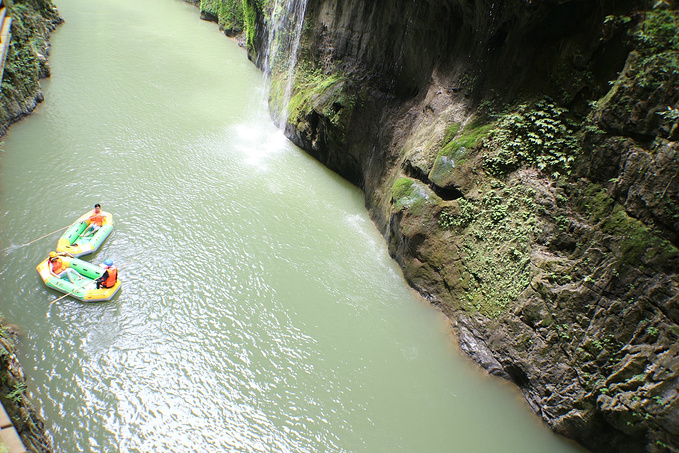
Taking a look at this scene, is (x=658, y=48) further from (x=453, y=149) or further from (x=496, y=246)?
(x=496, y=246)

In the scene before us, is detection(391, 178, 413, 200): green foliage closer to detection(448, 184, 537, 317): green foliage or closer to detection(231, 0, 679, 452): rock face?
detection(231, 0, 679, 452): rock face

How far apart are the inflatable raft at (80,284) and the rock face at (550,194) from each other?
6.94 meters

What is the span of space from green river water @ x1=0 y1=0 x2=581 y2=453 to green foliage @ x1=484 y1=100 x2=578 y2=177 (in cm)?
385

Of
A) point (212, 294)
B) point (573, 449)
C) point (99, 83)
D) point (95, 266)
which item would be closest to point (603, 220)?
point (573, 449)

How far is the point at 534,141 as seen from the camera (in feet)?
26.7

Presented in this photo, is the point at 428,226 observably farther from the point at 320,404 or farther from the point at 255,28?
the point at 255,28

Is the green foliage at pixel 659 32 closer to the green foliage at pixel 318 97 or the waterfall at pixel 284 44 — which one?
the green foliage at pixel 318 97

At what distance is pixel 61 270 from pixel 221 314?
11.7ft

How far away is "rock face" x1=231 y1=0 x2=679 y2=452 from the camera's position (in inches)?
246

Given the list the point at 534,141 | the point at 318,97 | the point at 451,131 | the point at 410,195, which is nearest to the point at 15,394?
the point at 410,195

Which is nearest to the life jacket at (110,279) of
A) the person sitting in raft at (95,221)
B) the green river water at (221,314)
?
the green river water at (221,314)

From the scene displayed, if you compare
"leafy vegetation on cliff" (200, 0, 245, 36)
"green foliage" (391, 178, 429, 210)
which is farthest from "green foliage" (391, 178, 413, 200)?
"leafy vegetation on cliff" (200, 0, 245, 36)

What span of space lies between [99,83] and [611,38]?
1782 centimetres

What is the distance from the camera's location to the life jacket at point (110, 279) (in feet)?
27.4
